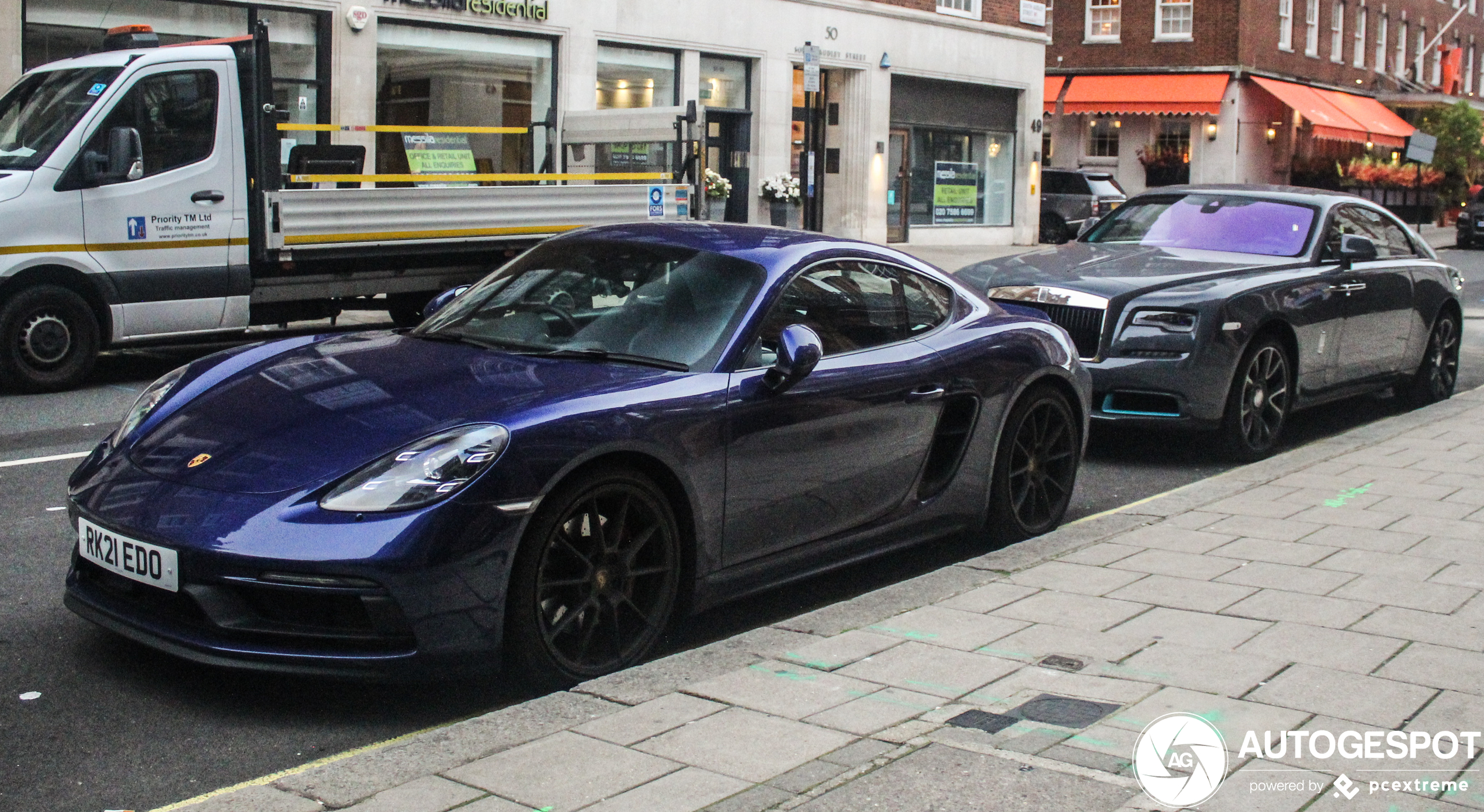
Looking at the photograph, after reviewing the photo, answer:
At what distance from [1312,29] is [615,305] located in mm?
46337

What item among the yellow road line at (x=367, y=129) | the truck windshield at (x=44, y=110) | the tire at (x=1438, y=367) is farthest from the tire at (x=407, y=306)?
the tire at (x=1438, y=367)

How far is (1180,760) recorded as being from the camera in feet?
11.5

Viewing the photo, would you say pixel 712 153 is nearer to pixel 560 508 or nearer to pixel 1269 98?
pixel 560 508

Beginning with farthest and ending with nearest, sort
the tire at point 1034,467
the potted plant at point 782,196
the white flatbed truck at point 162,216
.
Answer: the potted plant at point 782,196
the white flatbed truck at point 162,216
the tire at point 1034,467

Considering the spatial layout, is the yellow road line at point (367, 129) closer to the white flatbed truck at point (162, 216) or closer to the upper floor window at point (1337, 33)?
the white flatbed truck at point (162, 216)

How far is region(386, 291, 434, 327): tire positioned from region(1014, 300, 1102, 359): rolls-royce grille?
626 centimetres

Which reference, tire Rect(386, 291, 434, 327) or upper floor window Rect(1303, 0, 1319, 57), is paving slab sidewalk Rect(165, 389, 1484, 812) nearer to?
tire Rect(386, 291, 434, 327)

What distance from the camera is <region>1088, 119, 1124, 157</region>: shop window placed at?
143 ft

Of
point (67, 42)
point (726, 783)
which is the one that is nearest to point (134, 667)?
point (726, 783)

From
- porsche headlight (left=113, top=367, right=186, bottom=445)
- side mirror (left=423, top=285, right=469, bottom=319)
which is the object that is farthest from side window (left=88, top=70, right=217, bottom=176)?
porsche headlight (left=113, top=367, right=186, bottom=445)

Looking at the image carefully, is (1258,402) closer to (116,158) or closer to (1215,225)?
(1215,225)

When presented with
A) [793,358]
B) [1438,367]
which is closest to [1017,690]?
[793,358]

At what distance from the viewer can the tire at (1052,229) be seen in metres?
34.9

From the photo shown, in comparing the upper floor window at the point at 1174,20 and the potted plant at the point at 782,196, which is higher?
the upper floor window at the point at 1174,20
